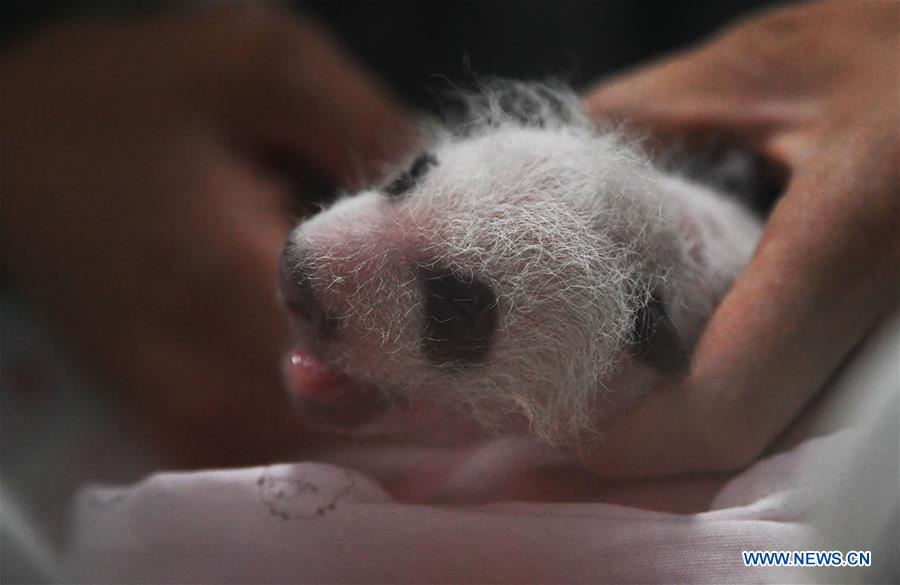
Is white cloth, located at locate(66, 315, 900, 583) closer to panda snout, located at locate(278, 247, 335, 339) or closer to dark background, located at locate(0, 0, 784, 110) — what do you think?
panda snout, located at locate(278, 247, 335, 339)

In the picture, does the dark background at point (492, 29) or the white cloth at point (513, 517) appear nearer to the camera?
the white cloth at point (513, 517)

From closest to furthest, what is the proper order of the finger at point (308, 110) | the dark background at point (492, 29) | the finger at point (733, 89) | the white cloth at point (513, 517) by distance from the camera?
the white cloth at point (513, 517), the finger at point (733, 89), the finger at point (308, 110), the dark background at point (492, 29)

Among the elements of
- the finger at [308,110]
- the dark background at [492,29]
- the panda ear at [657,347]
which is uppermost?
the dark background at [492,29]

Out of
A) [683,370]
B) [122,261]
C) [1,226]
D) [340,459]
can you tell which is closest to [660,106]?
[683,370]

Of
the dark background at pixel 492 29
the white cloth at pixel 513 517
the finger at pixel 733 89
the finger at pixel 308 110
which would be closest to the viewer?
the white cloth at pixel 513 517

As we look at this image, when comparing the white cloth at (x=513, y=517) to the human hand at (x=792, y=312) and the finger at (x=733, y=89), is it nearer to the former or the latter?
the human hand at (x=792, y=312)

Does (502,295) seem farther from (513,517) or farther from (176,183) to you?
(176,183)

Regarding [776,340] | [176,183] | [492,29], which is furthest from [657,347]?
[492,29]

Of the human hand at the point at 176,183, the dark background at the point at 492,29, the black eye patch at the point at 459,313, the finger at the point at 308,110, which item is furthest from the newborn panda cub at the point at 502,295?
the dark background at the point at 492,29

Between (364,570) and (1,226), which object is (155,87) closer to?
(1,226)
